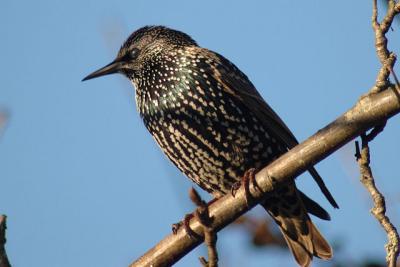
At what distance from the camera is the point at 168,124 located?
17.9 feet

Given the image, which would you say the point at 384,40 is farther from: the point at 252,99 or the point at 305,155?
the point at 252,99

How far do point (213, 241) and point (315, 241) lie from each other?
7.81 feet

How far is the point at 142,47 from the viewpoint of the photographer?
21.2 ft

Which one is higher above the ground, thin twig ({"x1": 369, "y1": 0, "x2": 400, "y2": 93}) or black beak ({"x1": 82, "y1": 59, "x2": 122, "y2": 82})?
black beak ({"x1": 82, "y1": 59, "x2": 122, "y2": 82})

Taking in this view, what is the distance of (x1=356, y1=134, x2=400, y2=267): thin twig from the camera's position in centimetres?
322

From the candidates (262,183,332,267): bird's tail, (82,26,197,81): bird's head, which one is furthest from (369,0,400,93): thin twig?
(82,26,197,81): bird's head

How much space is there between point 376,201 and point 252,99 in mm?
2217

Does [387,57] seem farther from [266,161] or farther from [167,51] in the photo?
[167,51]

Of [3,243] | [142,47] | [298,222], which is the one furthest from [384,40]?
[142,47]

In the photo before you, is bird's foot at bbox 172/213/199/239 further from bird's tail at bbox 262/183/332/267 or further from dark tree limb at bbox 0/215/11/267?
dark tree limb at bbox 0/215/11/267

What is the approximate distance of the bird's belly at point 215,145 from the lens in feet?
17.3

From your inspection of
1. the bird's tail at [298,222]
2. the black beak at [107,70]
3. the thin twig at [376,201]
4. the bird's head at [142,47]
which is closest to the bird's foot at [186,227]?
the bird's tail at [298,222]

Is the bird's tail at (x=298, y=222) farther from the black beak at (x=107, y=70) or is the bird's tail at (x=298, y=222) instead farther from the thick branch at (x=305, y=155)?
the black beak at (x=107, y=70)

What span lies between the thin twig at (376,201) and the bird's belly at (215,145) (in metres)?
1.66
